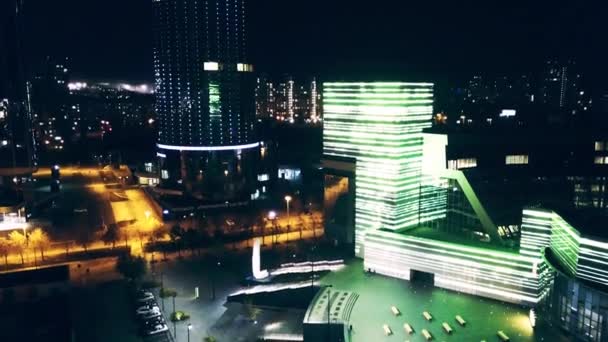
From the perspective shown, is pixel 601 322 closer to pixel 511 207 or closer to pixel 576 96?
pixel 511 207

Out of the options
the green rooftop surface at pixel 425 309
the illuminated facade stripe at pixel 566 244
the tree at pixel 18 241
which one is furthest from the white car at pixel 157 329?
the illuminated facade stripe at pixel 566 244

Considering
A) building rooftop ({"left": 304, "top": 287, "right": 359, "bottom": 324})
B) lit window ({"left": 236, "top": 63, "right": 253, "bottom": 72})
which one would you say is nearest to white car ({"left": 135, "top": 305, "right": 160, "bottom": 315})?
building rooftop ({"left": 304, "top": 287, "right": 359, "bottom": 324})

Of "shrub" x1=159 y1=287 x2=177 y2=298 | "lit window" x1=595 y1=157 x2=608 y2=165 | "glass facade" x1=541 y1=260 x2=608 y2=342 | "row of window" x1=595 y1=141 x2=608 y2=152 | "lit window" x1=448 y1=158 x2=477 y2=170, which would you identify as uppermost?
"row of window" x1=595 y1=141 x2=608 y2=152

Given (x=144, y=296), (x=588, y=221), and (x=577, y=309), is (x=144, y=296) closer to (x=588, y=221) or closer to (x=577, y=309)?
(x=577, y=309)

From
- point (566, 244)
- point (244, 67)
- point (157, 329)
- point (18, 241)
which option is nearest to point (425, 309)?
point (566, 244)

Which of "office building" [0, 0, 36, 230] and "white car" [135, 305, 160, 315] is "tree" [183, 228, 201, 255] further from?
"office building" [0, 0, 36, 230]

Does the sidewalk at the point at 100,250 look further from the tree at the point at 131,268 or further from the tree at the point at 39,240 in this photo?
the tree at the point at 131,268
